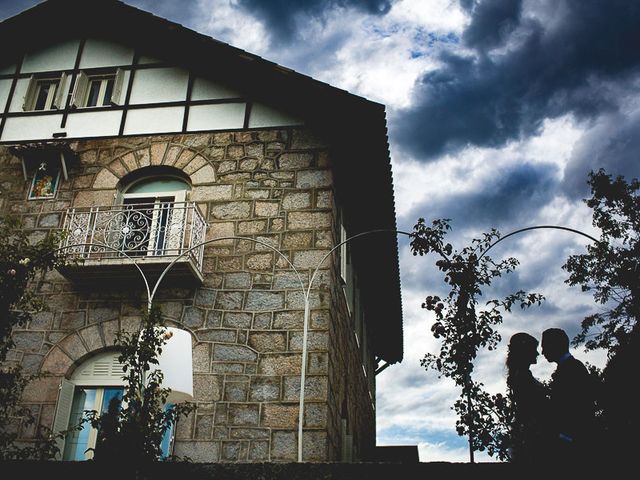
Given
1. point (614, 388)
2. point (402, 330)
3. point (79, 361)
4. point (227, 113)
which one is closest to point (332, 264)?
point (227, 113)

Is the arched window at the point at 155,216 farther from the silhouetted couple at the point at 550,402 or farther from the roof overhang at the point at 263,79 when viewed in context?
the silhouetted couple at the point at 550,402

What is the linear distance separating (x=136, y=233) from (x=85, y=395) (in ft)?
7.61

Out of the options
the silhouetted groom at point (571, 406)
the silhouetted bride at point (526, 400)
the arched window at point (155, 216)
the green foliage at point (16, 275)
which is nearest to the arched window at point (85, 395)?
the arched window at point (155, 216)

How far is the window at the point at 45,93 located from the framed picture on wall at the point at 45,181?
1.12m

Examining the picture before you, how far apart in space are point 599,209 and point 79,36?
1559 cm

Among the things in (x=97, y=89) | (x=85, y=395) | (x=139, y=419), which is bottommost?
(x=139, y=419)

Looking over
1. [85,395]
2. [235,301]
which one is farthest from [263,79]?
[85,395]

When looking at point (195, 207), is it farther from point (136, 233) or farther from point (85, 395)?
point (85, 395)

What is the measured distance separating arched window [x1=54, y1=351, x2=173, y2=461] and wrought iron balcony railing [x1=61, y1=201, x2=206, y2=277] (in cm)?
136

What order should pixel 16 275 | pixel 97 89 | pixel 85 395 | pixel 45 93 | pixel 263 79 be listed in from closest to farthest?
1. pixel 16 275
2. pixel 85 395
3. pixel 263 79
4. pixel 97 89
5. pixel 45 93

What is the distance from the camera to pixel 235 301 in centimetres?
832

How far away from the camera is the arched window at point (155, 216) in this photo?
27.5 ft

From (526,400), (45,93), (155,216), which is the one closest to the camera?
(526,400)

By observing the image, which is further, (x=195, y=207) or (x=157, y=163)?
(x=157, y=163)
